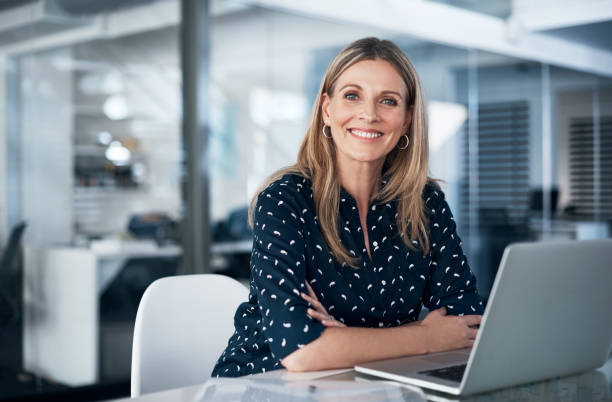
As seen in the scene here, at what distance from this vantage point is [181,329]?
1870 mm

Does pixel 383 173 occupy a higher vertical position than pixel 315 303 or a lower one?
higher

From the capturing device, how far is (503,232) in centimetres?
663

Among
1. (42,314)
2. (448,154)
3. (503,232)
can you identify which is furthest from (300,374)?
(503,232)

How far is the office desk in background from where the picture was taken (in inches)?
45.7

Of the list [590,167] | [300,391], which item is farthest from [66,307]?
[590,167]

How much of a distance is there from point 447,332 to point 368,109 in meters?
0.57

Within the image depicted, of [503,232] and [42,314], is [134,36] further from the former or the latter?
[503,232]

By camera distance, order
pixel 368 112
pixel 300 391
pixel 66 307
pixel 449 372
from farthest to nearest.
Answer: pixel 66 307, pixel 368 112, pixel 449 372, pixel 300 391

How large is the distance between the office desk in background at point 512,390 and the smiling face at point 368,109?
2.03 feet

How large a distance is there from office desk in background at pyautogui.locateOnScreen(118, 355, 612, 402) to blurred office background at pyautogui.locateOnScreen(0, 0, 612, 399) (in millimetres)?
2957

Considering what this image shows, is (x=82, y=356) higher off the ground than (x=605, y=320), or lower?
lower

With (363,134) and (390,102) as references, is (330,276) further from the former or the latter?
(390,102)

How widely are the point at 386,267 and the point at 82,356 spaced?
2946 mm

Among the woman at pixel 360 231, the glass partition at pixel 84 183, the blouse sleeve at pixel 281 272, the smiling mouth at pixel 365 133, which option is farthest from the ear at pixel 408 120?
the glass partition at pixel 84 183
